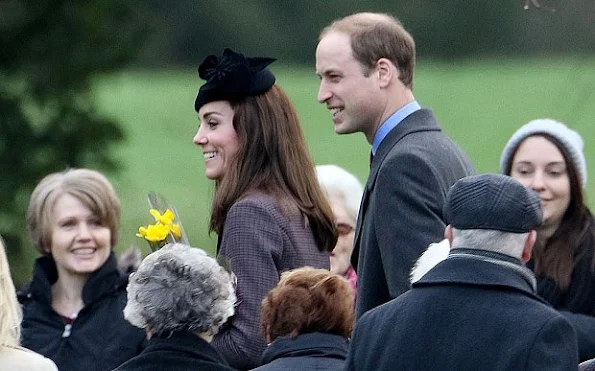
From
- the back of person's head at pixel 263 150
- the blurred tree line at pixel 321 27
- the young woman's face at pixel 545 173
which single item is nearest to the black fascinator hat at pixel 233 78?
the back of person's head at pixel 263 150

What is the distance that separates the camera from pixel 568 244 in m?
5.59

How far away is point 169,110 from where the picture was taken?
14195 millimetres

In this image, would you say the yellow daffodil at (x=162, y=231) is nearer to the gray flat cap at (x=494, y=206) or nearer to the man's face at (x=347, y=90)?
the man's face at (x=347, y=90)

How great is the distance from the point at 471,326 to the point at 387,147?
125cm

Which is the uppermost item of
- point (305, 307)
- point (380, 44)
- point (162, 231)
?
point (380, 44)

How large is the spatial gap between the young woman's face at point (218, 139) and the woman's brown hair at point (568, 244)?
4.24 feet

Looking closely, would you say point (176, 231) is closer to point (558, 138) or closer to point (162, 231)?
point (162, 231)

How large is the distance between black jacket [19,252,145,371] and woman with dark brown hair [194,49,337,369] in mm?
873

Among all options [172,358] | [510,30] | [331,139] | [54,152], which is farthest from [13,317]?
[510,30]

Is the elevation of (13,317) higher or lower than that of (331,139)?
Answer: higher

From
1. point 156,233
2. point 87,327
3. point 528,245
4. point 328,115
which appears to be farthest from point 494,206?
point 328,115

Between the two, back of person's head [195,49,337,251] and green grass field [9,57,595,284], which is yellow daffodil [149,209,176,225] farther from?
green grass field [9,57,595,284]

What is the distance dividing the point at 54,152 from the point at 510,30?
741cm

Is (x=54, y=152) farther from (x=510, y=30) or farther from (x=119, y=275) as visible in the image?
(x=510, y=30)
